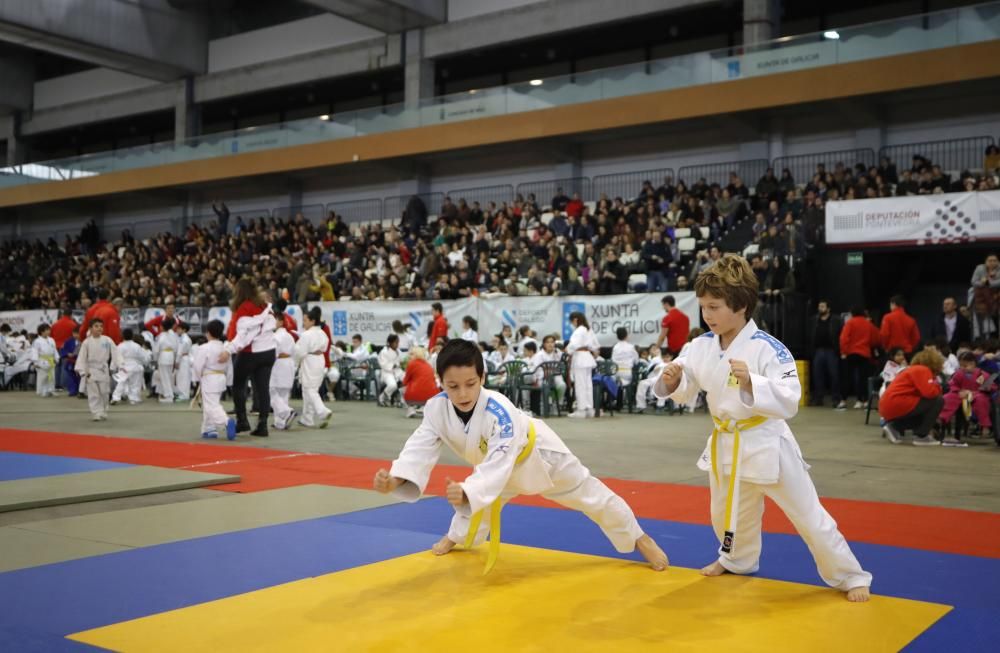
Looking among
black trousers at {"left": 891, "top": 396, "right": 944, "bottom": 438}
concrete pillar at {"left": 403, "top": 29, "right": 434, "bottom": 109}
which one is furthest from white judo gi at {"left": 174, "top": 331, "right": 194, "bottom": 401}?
black trousers at {"left": 891, "top": 396, "right": 944, "bottom": 438}

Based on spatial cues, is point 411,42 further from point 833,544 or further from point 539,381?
point 833,544

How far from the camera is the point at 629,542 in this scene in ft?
13.6

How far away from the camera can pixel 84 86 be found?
3269cm

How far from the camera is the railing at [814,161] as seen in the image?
18719 millimetres

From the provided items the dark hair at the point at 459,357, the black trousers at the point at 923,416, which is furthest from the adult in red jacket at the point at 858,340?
the dark hair at the point at 459,357

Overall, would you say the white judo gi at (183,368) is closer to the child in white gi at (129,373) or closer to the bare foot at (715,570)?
the child in white gi at (129,373)

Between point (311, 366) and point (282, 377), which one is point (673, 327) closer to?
point (311, 366)

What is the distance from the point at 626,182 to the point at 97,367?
45.4 ft

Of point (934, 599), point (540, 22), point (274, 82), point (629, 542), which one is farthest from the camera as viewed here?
point (274, 82)

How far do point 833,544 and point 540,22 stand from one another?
2081 centimetres

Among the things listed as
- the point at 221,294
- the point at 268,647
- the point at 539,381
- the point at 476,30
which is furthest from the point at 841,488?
the point at 476,30

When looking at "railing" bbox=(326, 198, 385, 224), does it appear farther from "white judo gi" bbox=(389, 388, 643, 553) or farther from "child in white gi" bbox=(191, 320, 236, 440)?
"white judo gi" bbox=(389, 388, 643, 553)

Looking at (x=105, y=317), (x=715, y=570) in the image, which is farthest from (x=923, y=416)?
(x=105, y=317)

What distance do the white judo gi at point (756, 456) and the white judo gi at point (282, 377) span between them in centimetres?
768
